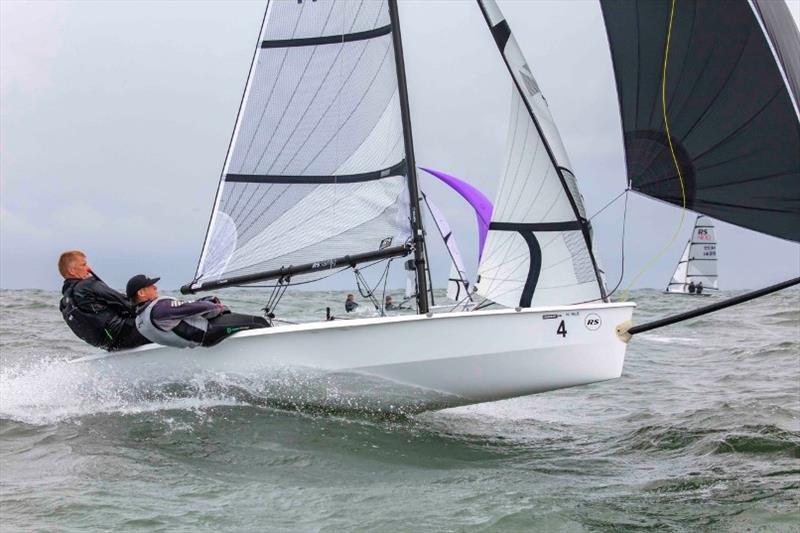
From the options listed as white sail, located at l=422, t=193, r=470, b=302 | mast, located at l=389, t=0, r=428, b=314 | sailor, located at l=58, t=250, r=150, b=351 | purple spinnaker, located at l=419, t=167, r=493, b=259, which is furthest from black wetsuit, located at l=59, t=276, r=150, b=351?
white sail, located at l=422, t=193, r=470, b=302

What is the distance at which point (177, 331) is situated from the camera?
5.67 meters

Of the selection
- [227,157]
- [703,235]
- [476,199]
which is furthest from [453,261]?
[703,235]

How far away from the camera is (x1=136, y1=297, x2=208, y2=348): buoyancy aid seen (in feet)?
18.6

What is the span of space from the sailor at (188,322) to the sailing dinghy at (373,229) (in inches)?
4.8

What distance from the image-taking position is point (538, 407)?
779 centimetres

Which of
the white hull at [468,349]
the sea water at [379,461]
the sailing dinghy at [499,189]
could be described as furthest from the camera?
the white hull at [468,349]

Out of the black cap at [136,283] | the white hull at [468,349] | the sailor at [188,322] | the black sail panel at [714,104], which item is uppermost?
the black sail panel at [714,104]

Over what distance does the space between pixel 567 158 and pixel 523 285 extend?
107cm

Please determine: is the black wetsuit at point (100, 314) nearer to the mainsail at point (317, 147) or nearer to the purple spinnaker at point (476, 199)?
the mainsail at point (317, 147)

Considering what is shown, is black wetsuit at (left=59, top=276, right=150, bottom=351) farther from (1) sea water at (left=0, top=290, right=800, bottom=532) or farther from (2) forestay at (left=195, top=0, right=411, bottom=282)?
(2) forestay at (left=195, top=0, right=411, bottom=282)

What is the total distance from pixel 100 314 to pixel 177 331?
836 mm

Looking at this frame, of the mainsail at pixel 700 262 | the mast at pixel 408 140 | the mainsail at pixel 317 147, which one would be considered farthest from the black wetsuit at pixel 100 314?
the mainsail at pixel 700 262

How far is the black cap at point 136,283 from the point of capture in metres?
6.09

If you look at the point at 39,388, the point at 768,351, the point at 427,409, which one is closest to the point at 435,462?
the point at 427,409
